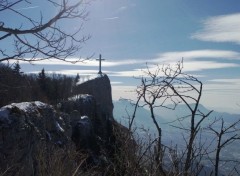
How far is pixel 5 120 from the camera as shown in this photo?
1228cm

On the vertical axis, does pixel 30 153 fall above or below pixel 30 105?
below

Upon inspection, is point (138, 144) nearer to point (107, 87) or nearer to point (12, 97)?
point (12, 97)

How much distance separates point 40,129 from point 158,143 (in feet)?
29.9

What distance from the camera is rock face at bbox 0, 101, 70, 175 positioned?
10611 millimetres

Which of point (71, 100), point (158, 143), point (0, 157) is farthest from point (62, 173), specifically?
point (71, 100)

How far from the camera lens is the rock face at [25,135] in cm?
1061

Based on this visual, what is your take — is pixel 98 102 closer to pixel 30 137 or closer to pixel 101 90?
pixel 101 90

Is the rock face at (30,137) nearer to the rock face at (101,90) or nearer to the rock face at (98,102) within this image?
the rock face at (98,102)

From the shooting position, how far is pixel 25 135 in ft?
40.4

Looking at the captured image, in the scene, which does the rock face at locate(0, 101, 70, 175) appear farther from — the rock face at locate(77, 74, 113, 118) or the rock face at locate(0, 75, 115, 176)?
the rock face at locate(77, 74, 113, 118)

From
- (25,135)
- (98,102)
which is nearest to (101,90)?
(98,102)

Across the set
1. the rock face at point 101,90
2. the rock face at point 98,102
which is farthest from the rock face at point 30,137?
the rock face at point 101,90

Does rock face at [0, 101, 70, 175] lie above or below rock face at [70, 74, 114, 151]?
above

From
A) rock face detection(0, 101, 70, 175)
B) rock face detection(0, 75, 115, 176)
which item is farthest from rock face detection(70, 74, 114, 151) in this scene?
rock face detection(0, 101, 70, 175)
